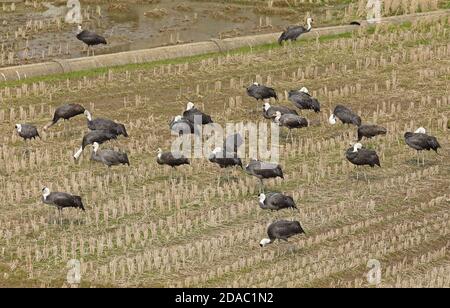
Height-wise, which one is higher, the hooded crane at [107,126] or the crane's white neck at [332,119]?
the hooded crane at [107,126]

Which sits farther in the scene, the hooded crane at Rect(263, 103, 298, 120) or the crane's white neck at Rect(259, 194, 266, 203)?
the hooded crane at Rect(263, 103, 298, 120)

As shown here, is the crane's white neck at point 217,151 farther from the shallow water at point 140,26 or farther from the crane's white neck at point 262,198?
the shallow water at point 140,26

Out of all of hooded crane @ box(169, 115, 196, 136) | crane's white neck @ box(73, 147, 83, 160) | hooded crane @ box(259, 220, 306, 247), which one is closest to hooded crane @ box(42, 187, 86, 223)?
crane's white neck @ box(73, 147, 83, 160)

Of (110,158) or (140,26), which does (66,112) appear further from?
(140,26)

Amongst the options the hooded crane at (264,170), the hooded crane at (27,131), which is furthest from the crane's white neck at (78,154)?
the hooded crane at (264,170)

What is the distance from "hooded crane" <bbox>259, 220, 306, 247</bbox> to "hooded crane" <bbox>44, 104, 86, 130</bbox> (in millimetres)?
8559

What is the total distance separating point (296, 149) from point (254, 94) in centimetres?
307

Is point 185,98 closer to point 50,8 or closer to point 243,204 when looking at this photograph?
point 243,204

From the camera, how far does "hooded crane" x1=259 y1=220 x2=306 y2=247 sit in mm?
23109

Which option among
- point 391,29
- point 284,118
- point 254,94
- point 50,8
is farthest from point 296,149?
point 50,8

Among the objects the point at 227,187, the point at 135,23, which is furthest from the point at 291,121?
the point at 135,23

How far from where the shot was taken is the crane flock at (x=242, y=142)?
24750 mm

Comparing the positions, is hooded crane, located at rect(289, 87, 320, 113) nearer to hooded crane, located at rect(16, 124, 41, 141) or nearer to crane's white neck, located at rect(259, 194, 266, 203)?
hooded crane, located at rect(16, 124, 41, 141)

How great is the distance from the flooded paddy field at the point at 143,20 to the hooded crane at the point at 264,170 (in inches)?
488
